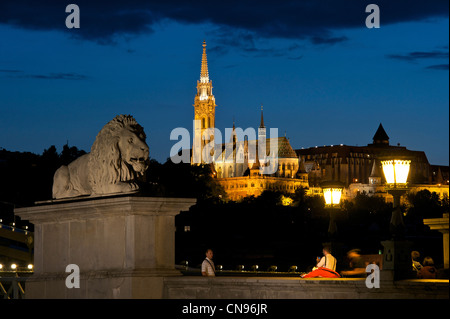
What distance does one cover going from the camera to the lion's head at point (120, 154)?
796 inches

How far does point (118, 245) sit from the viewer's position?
19.5 m

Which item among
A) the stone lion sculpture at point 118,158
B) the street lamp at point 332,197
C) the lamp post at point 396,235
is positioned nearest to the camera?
the lamp post at point 396,235

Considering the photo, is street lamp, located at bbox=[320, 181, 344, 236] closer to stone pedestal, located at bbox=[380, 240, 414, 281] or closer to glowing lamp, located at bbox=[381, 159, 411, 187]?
glowing lamp, located at bbox=[381, 159, 411, 187]

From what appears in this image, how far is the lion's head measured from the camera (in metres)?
20.2

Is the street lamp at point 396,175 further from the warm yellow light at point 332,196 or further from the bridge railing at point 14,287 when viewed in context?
the bridge railing at point 14,287

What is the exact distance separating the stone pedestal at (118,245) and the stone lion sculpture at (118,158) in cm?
55

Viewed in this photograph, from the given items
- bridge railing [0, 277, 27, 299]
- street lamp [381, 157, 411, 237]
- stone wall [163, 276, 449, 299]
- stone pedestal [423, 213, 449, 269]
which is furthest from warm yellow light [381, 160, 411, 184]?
bridge railing [0, 277, 27, 299]

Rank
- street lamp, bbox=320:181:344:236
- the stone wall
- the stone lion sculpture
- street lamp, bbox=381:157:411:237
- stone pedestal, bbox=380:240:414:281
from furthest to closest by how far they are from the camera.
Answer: street lamp, bbox=320:181:344:236 < the stone lion sculpture < street lamp, bbox=381:157:411:237 < stone pedestal, bbox=380:240:414:281 < the stone wall

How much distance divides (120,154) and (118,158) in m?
0.13

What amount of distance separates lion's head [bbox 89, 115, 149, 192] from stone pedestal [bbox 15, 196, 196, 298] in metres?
0.67

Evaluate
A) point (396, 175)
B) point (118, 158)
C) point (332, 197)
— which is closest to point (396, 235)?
point (396, 175)

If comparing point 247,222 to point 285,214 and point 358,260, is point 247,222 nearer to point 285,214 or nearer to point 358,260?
point 285,214

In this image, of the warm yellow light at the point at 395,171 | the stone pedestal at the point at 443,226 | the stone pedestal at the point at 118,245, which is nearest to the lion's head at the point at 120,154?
the stone pedestal at the point at 118,245
